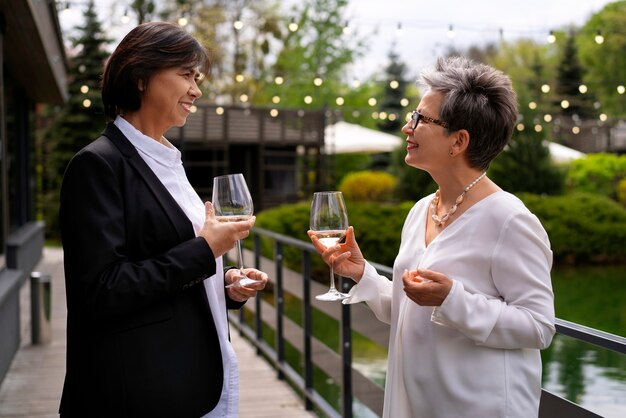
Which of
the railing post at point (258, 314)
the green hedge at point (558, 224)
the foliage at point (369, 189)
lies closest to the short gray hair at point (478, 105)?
the railing post at point (258, 314)

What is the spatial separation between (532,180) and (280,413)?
1564cm

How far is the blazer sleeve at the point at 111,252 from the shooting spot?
1.84 m

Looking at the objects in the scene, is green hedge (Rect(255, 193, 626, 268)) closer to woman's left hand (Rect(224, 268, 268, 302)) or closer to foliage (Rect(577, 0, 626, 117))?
woman's left hand (Rect(224, 268, 268, 302))

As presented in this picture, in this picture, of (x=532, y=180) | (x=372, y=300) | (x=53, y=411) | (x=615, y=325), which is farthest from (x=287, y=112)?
(x=372, y=300)

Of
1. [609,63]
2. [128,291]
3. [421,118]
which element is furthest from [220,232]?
[609,63]

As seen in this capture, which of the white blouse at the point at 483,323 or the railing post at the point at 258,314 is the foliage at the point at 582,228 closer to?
the railing post at the point at 258,314

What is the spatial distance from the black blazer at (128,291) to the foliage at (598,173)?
24.0 metres

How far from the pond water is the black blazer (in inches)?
42.8

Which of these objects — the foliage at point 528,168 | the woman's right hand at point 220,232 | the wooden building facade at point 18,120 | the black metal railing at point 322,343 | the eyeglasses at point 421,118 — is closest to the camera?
the woman's right hand at point 220,232

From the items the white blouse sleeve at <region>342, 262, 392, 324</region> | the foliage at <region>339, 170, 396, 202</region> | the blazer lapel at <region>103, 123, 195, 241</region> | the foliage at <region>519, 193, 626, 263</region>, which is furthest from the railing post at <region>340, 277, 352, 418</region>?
the foliage at <region>339, 170, 396, 202</region>

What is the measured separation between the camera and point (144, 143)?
2047mm

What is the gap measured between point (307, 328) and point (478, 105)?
12.4 ft

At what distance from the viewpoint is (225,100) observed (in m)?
35.3

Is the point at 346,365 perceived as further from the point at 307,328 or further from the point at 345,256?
the point at 345,256
